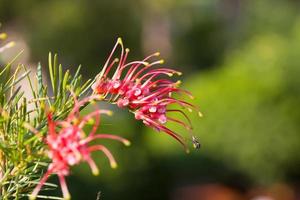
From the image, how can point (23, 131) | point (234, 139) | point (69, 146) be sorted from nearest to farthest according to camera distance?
point (69, 146) < point (23, 131) < point (234, 139)

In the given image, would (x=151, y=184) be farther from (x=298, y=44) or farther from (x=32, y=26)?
(x=32, y=26)

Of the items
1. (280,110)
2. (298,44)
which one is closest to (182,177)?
(280,110)

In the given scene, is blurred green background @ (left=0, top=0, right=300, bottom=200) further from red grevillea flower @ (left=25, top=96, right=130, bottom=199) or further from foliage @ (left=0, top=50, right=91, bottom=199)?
red grevillea flower @ (left=25, top=96, right=130, bottom=199)

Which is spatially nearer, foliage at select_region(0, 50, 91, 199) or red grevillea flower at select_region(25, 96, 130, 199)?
red grevillea flower at select_region(25, 96, 130, 199)

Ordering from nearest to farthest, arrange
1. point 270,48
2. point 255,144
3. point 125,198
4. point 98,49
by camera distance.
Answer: point 125,198 < point 255,144 < point 270,48 < point 98,49

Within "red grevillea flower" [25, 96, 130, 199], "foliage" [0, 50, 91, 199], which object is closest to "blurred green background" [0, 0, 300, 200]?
"foliage" [0, 50, 91, 199]

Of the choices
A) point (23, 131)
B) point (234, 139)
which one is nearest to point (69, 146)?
point (23, 131)

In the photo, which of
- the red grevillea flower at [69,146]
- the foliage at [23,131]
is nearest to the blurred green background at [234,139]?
the foliage at [23,131]

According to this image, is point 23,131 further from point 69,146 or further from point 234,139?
point 234,139

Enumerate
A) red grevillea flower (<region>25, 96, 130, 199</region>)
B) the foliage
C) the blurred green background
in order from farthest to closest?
the blurred green background → the foliage → red grevillea flower (<region>25, 96, 130, 199</region>)

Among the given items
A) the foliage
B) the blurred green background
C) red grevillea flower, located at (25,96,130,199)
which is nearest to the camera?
red grevillea flower, located at (25,96,130,199)

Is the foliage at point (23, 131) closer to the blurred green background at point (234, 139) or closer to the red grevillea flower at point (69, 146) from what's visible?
the red grevillea flower at point (69, 146)
